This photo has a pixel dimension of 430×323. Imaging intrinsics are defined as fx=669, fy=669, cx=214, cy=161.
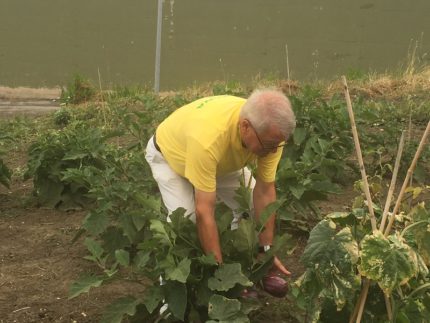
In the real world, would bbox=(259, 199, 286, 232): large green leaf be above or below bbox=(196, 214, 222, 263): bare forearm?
above

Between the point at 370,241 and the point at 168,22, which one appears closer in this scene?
the point at 370,241

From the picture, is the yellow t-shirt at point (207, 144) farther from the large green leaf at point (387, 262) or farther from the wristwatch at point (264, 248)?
the large green leaf at point (387, 262)

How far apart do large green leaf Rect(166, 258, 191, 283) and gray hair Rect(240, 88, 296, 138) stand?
573mm

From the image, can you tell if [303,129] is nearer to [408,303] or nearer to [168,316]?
[168,316]

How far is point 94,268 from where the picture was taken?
138 inches

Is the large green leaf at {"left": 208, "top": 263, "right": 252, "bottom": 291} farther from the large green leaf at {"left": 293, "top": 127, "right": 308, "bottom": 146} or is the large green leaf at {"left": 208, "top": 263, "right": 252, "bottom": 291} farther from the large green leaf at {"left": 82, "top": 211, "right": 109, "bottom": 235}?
the large green leaf at {"left": 293, "top": 127, "right": 308, "bottom": 146}

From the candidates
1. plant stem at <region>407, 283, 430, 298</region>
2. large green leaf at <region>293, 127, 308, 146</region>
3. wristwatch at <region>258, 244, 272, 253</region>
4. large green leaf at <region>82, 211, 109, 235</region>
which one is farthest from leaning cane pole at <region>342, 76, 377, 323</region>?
large green leaf at <region>293, 127, 308, 146</region>

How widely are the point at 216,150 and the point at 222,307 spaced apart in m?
0.65

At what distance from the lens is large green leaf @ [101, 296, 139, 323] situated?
2531 millimetres

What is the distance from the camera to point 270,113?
2508 mm

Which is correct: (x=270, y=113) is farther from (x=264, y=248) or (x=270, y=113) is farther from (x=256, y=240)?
(x=264, y=248)

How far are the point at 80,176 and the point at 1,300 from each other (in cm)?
68

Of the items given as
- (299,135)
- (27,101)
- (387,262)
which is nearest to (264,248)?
(387,262)

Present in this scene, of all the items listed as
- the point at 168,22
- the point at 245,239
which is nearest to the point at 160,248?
the point at 245,239
